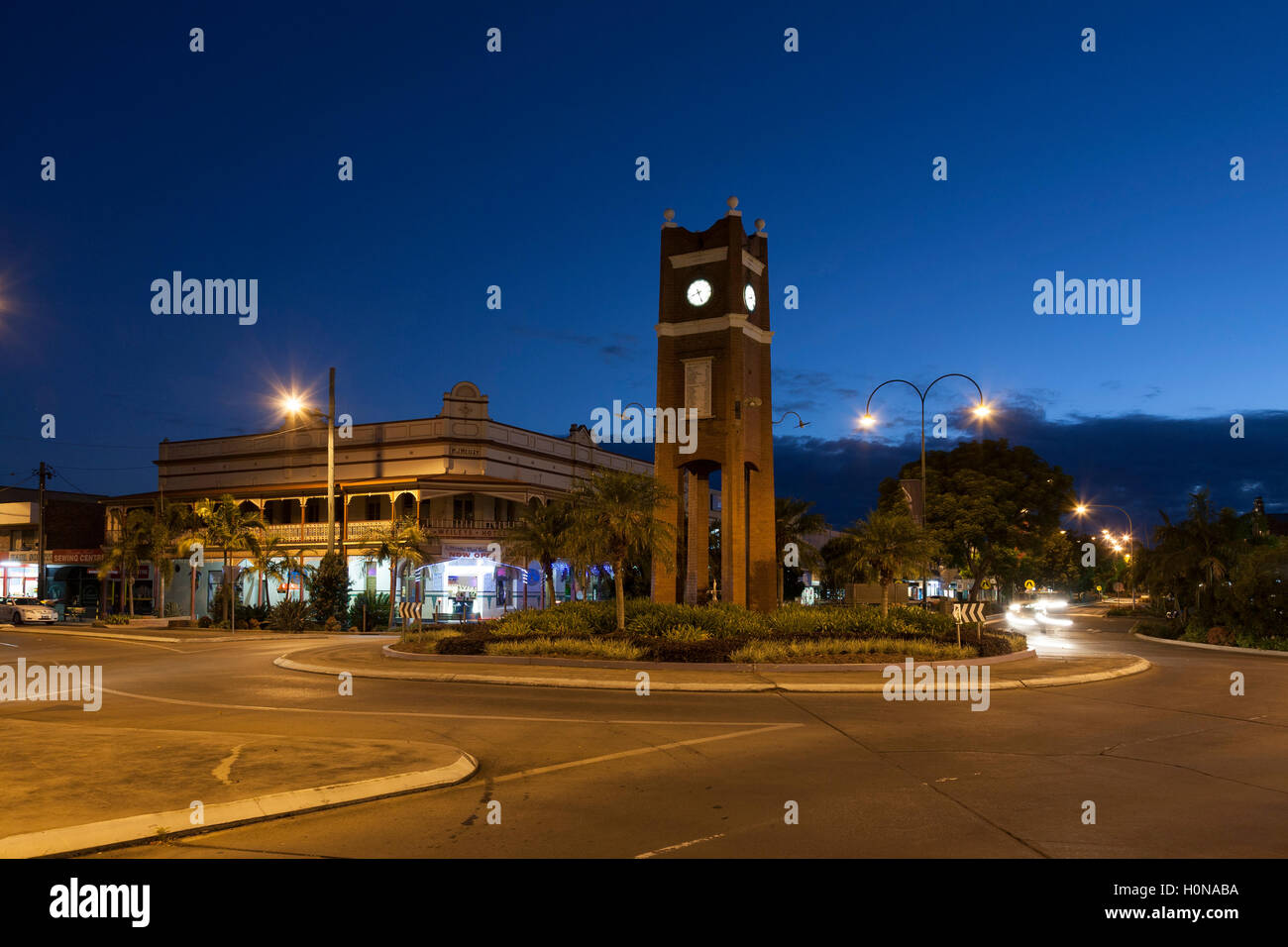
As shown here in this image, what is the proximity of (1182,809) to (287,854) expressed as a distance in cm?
745

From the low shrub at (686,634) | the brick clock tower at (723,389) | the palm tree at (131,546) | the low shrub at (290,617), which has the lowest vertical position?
the low shrub at (290,617)

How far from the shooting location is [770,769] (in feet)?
32.4

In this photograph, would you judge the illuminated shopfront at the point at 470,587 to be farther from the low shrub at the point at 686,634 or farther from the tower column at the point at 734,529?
the low shrub at the point at 686,634

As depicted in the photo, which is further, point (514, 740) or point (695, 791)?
point (514, 740)

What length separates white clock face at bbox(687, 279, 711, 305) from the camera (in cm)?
2955

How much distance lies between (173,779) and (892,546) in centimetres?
2155

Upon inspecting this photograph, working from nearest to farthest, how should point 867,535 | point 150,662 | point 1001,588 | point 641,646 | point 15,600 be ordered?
point 641,646 < point 150,662 < point 867,535 < point 15,600 < point 1001,588

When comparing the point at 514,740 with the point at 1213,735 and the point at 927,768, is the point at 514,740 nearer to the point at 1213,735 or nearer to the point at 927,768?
the point at 927,768

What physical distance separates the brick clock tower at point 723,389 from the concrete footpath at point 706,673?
26.2ft

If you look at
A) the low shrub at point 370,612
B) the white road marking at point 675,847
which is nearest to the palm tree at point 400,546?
the low shrub at point 370,612

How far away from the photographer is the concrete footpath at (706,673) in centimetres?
1786

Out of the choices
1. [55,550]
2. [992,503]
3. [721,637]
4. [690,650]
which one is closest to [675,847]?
[690,650]
